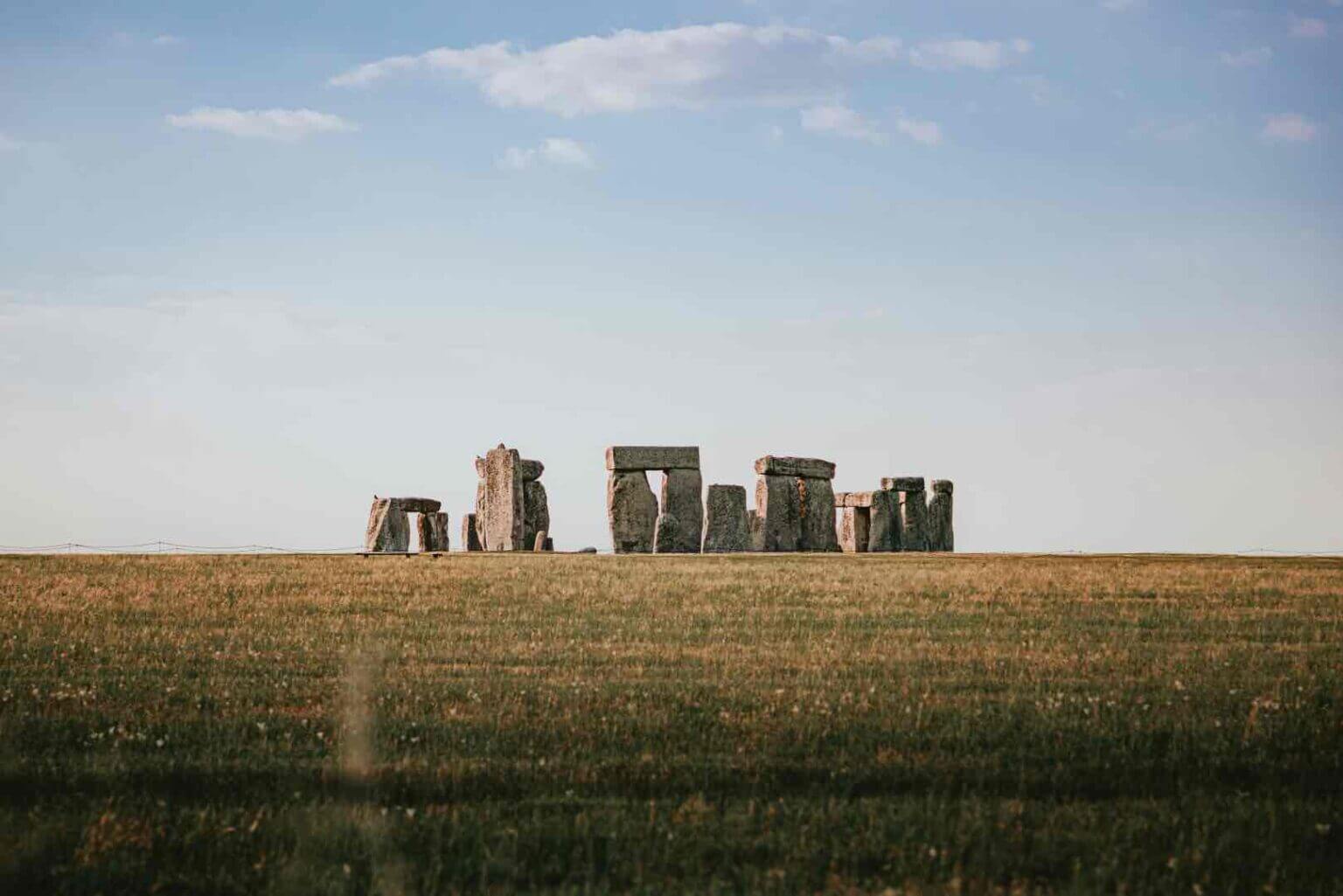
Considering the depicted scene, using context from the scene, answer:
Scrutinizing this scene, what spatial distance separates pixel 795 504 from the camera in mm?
40719

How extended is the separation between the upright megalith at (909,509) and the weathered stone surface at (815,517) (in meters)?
3.74

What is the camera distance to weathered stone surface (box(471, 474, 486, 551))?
4234 cm

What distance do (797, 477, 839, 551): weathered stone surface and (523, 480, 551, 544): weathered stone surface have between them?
307 inches

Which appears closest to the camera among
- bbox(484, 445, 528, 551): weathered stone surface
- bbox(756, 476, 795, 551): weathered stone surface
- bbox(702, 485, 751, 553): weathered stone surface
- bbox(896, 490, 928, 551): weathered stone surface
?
bbox(702, 485, 751, 553): weathered stone surface

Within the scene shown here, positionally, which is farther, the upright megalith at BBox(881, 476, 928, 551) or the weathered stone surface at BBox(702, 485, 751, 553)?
the upright megalith at BBox(881, 476, 928, 551)

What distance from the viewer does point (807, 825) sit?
22.5 feet

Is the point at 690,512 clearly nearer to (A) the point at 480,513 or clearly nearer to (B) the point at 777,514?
(B) the point at 777,514

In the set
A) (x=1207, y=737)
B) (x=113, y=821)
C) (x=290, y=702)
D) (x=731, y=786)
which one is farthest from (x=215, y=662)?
(x=1207, y=737)

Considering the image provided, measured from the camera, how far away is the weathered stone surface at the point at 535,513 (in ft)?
132

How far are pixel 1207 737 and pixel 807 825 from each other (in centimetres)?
381

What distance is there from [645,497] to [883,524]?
32.5ft

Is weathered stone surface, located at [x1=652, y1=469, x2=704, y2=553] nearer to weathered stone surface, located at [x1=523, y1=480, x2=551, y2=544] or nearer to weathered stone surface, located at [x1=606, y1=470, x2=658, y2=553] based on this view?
weathered stone surface, located at [x1=606, y1=470, x2=658, y2=553]

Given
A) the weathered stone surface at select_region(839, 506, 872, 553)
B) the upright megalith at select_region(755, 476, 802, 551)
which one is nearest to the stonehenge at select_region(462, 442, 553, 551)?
the upright megalith at select_region(755, 476, 802, 551)

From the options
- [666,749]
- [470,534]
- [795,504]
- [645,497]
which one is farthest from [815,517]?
[666,749]
